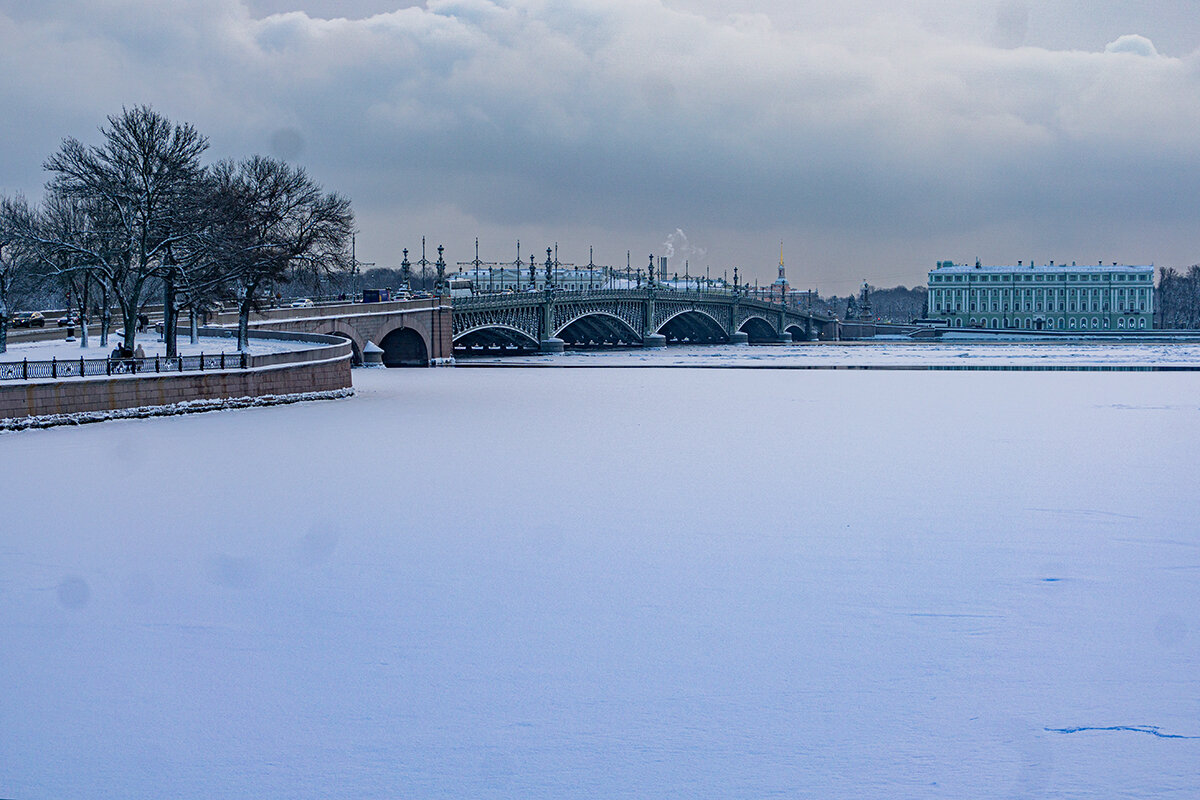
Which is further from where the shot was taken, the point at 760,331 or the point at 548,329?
the point at 760,331

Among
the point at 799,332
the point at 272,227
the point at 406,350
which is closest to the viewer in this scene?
the point at 272,227

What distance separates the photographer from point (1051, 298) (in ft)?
519

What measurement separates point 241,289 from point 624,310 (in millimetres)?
44806

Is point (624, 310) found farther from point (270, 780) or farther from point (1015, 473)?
point (270, 780)

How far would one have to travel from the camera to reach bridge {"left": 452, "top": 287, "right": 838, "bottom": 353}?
7275 centimetres

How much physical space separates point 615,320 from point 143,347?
50805 millimetres

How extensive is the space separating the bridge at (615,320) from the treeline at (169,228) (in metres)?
18.9

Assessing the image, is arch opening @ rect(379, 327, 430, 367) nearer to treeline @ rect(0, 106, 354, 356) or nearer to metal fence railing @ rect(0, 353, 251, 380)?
treeline @ rect(0, 106, 354, 356)

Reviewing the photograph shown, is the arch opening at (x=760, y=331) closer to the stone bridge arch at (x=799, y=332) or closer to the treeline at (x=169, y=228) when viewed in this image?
the stone bridge arch at (x=799, y=332)

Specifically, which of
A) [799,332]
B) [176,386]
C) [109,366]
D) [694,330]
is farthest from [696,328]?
[109,366]

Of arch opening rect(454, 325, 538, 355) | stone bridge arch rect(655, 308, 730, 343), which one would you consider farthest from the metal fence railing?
stone bridge arch rect(655, 308, 730, 343)

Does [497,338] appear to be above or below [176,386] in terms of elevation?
above

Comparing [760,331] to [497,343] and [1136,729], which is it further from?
[1136,729]

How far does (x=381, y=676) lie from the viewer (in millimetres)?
8055
